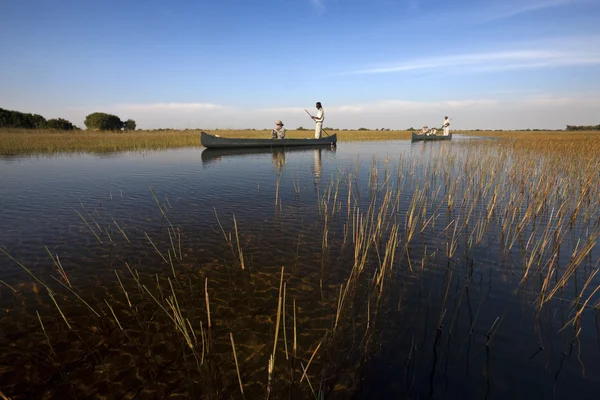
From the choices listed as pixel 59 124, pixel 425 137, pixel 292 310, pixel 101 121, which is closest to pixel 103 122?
pixel 101 121

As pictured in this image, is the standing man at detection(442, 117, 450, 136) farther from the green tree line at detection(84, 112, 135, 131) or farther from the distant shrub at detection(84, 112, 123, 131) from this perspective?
the distant shrub at detection(84, 112, 123, 131)

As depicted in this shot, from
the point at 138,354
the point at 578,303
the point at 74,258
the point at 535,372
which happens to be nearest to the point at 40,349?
the point at 138,354

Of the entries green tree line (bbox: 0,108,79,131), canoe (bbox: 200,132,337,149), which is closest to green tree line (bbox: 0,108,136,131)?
green tree line (bbox: 0,108,79,131)

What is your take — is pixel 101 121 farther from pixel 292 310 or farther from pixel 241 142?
pixel 292 310

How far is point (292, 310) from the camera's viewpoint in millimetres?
3506

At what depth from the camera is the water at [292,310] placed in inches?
101

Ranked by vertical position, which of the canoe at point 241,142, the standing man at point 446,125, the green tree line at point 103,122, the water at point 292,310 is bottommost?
the water at point 292,310

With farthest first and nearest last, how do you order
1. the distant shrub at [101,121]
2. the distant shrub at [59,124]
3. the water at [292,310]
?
1. the distant shrub at [101,121]
2. the distant shrub at [59,124]
3. the water at [292,310]

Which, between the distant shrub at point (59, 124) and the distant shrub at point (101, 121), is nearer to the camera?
the distant shrub at point (59, 124)

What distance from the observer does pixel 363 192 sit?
9484mm

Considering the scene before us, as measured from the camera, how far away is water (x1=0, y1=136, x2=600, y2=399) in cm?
256

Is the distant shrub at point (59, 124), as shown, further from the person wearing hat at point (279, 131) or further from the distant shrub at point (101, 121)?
the person wearing hat at point (279, 131)

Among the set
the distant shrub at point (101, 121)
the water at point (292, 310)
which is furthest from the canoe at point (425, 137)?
the distant shrub at point (101, 121)

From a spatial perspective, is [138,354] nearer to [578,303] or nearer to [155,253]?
[155,253]
